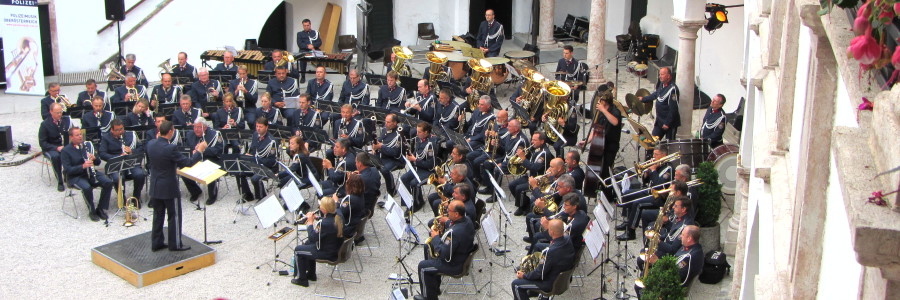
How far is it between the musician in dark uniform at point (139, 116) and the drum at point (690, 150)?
25.2ft

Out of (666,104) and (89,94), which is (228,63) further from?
(666,104)

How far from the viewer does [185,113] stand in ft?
52.4

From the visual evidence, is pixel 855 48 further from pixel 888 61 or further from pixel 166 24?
pixel 166 24

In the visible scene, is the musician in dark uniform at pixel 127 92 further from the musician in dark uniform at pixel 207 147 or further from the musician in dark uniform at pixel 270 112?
the musician in dark uniform at pixel 207 147

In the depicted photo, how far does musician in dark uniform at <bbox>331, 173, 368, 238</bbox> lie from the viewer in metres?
12.0

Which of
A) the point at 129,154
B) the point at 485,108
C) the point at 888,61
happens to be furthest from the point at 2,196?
the point at 888,61

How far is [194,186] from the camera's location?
14.8m

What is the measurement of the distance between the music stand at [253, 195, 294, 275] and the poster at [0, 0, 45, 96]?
31.3 feet

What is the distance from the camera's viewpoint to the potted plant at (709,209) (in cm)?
1243

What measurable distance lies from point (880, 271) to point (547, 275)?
7545 millimetres

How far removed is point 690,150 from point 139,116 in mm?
8154

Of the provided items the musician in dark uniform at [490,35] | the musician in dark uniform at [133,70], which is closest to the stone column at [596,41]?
the musician in dark uniform at [490,35]

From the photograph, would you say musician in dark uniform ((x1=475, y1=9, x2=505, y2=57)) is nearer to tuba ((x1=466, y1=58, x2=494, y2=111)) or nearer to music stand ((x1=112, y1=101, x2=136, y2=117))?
tuba ((x1=466, y1=58, x2=494, y2=111))

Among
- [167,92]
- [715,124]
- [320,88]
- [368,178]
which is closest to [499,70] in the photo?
[320,88]
